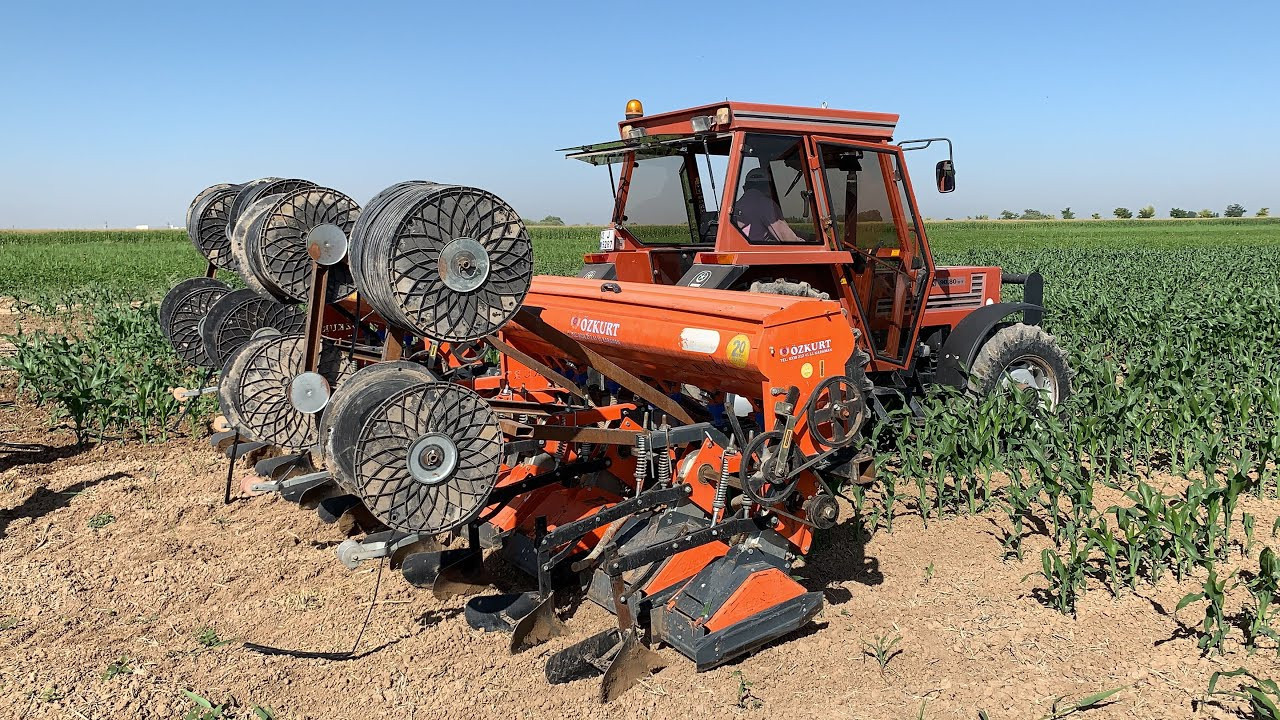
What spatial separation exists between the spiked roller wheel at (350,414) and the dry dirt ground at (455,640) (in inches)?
43.3

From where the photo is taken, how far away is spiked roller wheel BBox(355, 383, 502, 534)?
10.1 ft

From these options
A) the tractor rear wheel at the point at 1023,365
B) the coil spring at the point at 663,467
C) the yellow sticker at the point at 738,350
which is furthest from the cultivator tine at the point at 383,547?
the tractor rear wheel at the point at 1023,365

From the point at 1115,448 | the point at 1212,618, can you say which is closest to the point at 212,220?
the point at 1212,618

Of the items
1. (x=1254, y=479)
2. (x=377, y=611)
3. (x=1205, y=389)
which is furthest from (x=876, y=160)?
(x=377, y=611)

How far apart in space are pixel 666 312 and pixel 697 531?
114 centimetres

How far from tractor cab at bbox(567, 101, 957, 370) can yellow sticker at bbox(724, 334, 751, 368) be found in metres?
1.09

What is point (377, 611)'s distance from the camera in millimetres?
4391

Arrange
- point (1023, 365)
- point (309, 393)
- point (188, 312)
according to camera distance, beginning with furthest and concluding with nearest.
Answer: point (1023, 365) → point (188, 312) → point (309, 393)

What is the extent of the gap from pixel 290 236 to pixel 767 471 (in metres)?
2.49

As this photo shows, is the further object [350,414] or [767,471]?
[767,471]

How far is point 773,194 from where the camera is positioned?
548 cm

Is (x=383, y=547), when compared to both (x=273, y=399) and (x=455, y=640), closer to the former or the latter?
(x=455, y=640)

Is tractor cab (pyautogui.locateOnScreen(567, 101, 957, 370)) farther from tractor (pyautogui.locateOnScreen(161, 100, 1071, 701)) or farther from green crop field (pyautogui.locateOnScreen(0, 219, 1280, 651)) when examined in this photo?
green crop field (pyautogui.locateOnScreen(0, 219, 1280, 651))

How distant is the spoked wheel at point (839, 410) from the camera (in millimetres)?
3976
